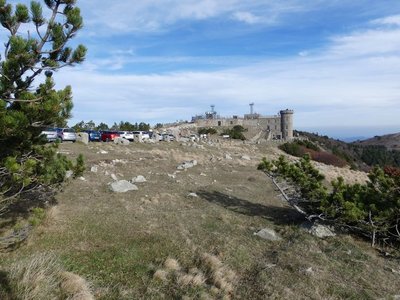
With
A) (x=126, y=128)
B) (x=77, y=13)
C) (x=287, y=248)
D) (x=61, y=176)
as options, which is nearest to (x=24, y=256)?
(x=61, y=176)

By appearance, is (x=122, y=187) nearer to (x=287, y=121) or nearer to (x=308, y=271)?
(x=308, y=271)

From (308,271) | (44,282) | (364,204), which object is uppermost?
(364,204)

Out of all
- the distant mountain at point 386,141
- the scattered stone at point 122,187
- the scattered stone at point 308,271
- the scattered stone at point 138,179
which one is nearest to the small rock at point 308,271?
the scattered stone at point 308,271

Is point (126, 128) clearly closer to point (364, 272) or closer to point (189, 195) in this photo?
point (189, 195)

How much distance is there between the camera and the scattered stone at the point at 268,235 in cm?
934

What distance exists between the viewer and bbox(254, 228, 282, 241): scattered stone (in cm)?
934

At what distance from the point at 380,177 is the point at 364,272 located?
129 inches

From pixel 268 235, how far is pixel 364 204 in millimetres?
2553

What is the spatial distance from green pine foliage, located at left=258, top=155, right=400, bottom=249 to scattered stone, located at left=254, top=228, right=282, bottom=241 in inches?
51.6

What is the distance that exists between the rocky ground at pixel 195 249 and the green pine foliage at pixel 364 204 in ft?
1.66

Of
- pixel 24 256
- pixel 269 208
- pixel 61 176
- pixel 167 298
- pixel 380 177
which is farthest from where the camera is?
pixel 269 208

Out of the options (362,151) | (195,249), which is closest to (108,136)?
(195,249)

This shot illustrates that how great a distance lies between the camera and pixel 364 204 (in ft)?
32.2

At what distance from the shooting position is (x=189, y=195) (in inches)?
516
